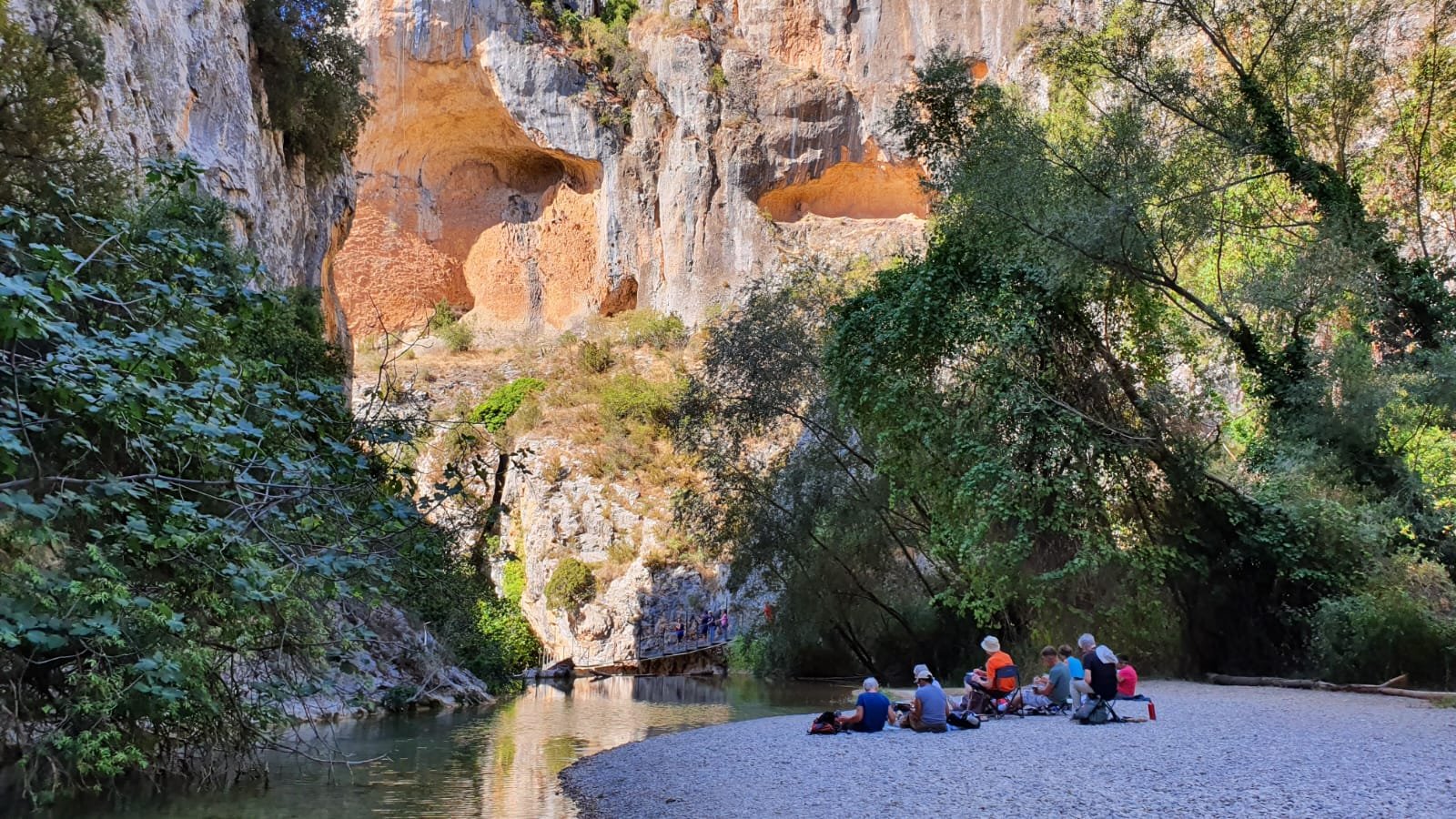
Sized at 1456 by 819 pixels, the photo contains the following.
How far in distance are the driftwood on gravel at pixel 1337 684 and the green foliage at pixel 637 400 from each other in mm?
24378

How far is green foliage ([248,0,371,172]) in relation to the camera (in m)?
21.7

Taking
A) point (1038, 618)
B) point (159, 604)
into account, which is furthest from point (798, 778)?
point (1038, 618)

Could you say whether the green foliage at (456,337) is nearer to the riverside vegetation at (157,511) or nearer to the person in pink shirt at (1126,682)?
the riverside vegetation at (157,511)

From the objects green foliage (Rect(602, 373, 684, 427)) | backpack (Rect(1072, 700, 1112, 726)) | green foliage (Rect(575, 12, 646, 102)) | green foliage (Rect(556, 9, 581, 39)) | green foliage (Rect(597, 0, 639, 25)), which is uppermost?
green foliage (Rect(597, 0, 639, 25))

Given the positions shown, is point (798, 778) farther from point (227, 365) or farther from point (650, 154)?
point (650, 154)

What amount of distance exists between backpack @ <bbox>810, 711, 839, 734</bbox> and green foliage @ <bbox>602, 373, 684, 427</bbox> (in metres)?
27.3

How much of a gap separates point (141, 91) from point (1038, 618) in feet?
54.5

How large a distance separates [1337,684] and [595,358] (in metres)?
30.9

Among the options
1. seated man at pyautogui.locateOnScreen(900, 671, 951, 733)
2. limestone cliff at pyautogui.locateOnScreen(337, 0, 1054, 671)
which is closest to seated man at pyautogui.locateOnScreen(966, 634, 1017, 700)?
seated man at pyautogui.locateOnScreen(900, 671, 951, 733)

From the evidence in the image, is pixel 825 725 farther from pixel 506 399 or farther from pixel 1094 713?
pixel 506 399

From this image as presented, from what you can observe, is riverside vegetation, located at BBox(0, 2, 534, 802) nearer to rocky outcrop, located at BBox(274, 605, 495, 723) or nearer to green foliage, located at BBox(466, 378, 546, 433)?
rocky outcrop, located at BBox(274, 605, 495, 723)

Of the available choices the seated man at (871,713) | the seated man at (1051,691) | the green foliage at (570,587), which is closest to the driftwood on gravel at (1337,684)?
the seated man at (1051,691)

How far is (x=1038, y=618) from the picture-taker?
1758 cm

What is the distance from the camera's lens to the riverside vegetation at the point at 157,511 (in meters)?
5.59
